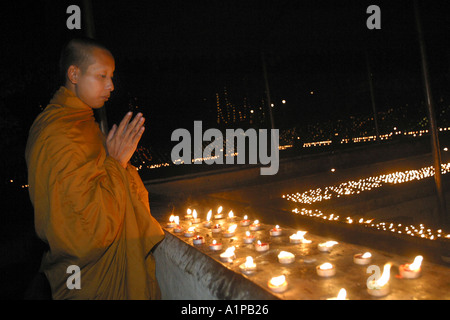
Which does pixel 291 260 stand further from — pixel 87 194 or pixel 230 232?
pixel 87 194

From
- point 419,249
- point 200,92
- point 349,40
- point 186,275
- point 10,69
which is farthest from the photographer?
point 200,92

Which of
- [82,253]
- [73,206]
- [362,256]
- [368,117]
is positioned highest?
[368,117]

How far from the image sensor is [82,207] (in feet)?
5.24

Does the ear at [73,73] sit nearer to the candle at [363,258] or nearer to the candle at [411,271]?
the candle at [363,258]

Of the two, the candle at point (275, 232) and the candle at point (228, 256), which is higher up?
the candle at point (275, 232)

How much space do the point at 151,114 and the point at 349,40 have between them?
15.9ft

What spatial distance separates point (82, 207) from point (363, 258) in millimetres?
1345

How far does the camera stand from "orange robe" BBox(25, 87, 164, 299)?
63.1 inches

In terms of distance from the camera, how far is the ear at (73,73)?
6.27 ft

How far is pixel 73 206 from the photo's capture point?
1.60m

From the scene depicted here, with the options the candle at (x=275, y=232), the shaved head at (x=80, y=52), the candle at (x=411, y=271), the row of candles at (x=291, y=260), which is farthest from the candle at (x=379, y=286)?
the shaved head at (x=80, y=52)

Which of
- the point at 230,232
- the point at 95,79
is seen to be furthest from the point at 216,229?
the point at 95,79
